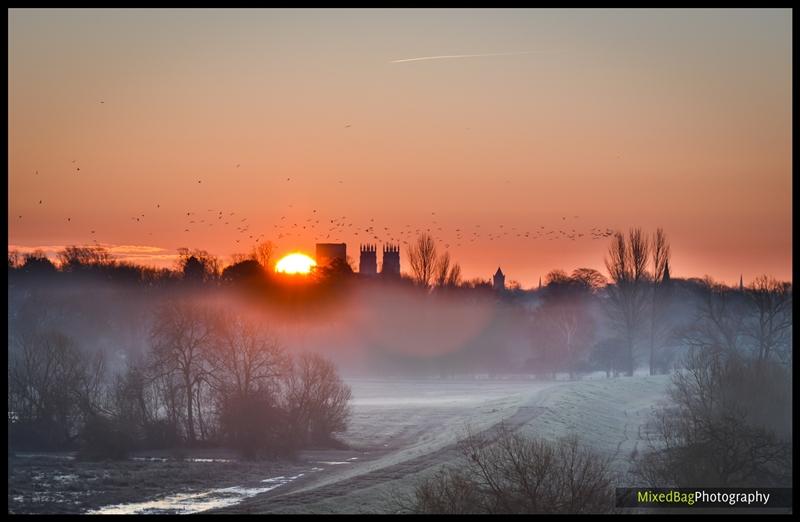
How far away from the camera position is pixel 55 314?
110m

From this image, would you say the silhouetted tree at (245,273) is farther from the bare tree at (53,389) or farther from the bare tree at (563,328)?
the bare tree at (53,389)

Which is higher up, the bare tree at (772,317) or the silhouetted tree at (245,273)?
the silhouetted tree at (245,273)

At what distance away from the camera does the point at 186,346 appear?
74312 millimetres

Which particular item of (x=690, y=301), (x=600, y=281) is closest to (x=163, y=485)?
(x=690, y=301)

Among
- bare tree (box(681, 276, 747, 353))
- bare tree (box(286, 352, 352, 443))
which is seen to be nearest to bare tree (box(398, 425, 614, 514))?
bare tree (box(286, 352, 352, 443))

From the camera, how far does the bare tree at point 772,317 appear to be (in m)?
85.7

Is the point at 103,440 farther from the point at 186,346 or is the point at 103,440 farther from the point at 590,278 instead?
the point at 590,278

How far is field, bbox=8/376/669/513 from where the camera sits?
4850 centimetres

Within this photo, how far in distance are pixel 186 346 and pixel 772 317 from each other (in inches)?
1642

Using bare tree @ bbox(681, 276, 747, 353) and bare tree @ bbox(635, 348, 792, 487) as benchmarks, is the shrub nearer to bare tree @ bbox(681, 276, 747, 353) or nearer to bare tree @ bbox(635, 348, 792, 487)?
bare tree @ bbox(635, 348, 792, 487)

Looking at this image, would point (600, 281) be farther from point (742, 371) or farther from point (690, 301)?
point (742, 371)

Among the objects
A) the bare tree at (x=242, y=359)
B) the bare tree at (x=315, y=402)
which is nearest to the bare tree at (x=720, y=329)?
the bare tree at (x=315, y=402)

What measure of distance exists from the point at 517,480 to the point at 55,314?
7872 cm

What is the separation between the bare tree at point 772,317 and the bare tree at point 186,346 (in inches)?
1404
